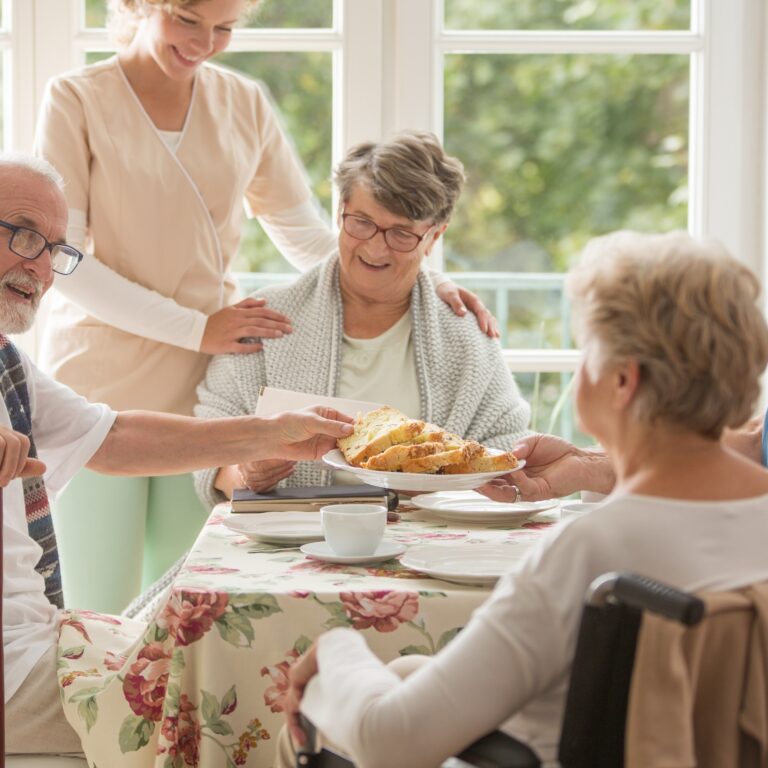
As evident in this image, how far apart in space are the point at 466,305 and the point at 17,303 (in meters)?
1.10

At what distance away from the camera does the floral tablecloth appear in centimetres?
130

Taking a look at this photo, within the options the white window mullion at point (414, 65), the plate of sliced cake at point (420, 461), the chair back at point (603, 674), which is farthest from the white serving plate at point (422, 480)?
the white window mullion at point (414, 65)

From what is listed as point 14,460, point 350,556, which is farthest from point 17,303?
point 350,556

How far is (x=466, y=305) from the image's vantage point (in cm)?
256

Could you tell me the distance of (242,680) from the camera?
131 cm

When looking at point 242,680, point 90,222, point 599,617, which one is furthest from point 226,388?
point 599,617

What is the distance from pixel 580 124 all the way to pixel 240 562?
2324 mm

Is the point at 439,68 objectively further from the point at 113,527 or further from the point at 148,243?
the point at 113,527

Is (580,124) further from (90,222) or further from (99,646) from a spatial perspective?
(99,646)

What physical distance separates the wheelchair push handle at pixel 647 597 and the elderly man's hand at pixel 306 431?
3.53 feet

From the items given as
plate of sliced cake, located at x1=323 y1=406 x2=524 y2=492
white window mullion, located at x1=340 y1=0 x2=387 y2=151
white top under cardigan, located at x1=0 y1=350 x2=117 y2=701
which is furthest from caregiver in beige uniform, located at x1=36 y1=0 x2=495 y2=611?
plate of sliced cake, located at x1=323 y1=406 x2=524 y2=492

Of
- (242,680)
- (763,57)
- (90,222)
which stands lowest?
(242,680)

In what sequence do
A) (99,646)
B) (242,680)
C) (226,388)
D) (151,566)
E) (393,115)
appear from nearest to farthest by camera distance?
(242,680) → (99,646) → (226,388) → (151,566) → (393,115)

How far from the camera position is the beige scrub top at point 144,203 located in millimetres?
2477
